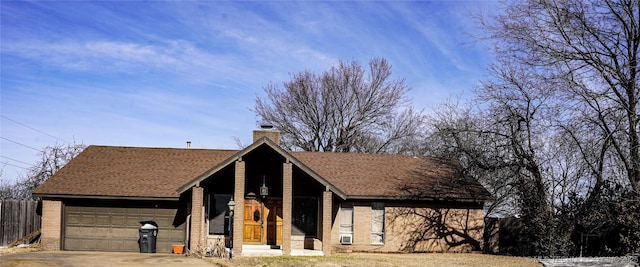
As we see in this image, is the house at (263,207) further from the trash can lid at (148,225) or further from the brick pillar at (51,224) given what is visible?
the trash can lid at (148,225)

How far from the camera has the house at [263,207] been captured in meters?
23.5

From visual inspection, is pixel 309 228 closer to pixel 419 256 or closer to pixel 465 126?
pixel 419 256

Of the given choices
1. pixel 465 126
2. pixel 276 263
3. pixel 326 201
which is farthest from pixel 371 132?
pixel 276 263

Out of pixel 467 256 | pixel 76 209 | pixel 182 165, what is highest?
pixel 182 165

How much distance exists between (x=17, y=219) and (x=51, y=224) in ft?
8.12

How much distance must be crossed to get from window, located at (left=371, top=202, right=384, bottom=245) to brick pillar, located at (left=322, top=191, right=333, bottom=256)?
3.02 meters

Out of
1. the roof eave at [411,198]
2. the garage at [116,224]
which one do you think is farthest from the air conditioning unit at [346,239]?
the garage at [116,224]

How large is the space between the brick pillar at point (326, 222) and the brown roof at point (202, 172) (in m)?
1.80

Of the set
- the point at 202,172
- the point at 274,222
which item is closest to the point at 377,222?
the point at 274,222

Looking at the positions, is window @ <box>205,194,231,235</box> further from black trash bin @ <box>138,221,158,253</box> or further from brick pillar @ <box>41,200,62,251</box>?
brick pillar @ <box>41,200,62,251</box>

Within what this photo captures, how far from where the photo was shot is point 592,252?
24.6 m

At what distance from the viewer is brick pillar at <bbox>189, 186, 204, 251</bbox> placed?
22953 millimetres

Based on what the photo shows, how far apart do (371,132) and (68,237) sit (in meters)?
23.5

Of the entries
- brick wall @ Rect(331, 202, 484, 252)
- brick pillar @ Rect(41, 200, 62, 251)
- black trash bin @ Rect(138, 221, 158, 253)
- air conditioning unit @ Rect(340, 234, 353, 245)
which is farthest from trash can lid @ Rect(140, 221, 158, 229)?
air conditioning unit @ Rect(340, 234, 353, 245)
